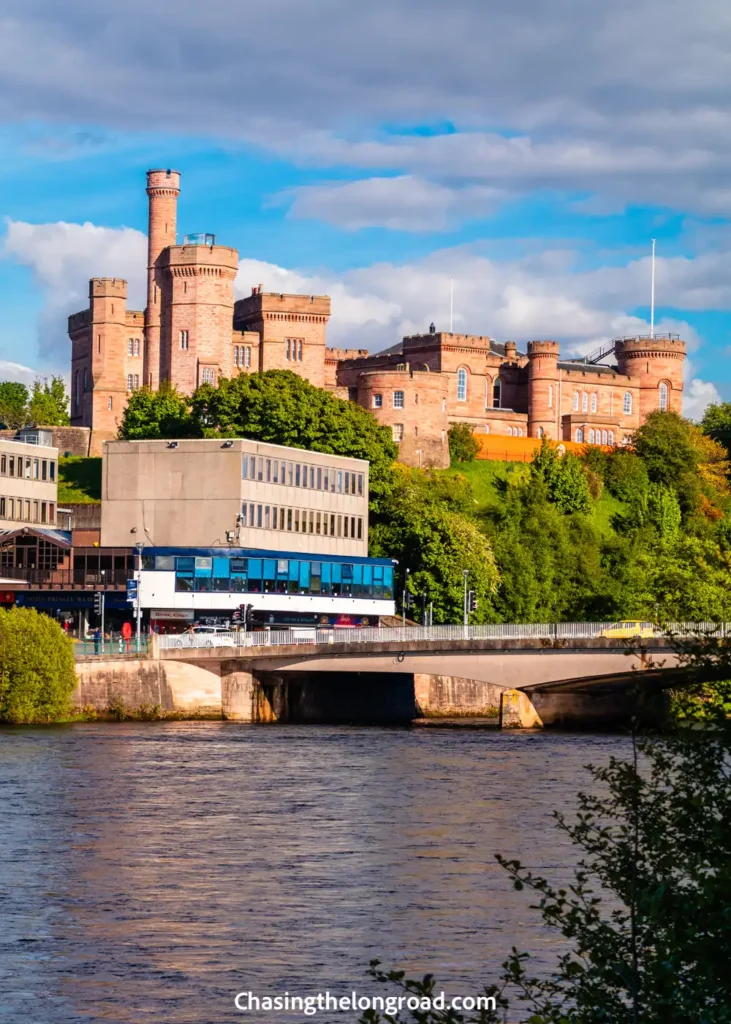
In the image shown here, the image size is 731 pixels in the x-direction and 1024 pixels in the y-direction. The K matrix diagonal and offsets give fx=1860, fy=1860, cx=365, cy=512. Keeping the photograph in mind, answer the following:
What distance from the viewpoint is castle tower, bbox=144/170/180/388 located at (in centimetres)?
14150

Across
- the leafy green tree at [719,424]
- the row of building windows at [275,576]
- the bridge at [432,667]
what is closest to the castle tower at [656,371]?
the leafy green tree at [719,424]

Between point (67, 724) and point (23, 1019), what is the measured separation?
151ft

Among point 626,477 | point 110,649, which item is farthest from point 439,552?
point 626,477

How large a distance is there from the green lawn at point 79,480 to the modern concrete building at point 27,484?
7631mm

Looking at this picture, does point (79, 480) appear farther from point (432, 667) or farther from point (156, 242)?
point (432, 667)

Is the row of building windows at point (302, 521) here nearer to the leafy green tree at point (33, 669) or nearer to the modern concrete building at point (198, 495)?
the modern concrete building at point (198, 495)

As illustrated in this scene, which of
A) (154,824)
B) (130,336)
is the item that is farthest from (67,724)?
(130,336)

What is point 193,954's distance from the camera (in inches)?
1170

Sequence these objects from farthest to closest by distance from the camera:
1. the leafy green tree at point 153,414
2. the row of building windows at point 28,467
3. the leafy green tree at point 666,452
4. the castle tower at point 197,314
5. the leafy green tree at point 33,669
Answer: the leafy green tree at point 666,452 → the castle tower at point 197,314 → the leafy green tree at point 153,414 → the row of building windows at point 28,467 → the leafy green tree at point 33,669

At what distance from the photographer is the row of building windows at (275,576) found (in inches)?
3679

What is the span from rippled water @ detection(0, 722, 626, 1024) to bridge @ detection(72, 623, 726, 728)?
12.9m

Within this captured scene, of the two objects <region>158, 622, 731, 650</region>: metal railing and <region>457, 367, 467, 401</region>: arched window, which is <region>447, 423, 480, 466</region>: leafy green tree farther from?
<region>158, 622, 731, 650</region>: metal railing

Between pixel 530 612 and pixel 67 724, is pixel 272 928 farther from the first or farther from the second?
pixel 530 612

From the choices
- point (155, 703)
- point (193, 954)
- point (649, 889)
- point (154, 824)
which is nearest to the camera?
point (649, 889)
